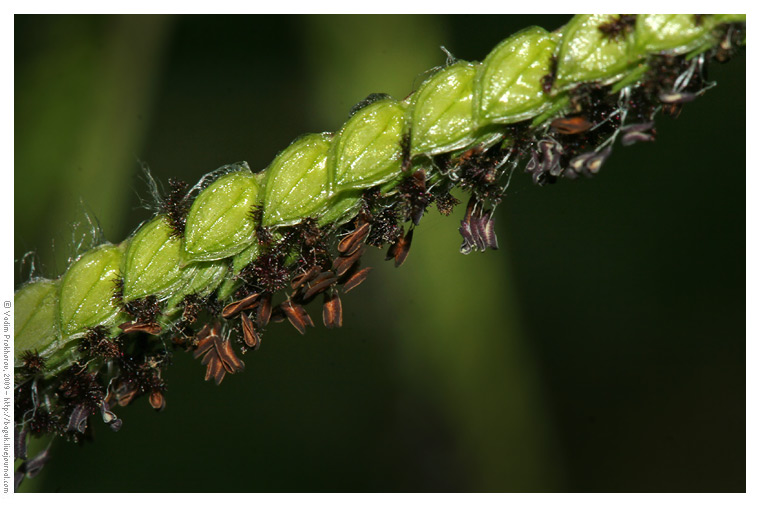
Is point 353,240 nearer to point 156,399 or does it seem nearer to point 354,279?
point 354,279

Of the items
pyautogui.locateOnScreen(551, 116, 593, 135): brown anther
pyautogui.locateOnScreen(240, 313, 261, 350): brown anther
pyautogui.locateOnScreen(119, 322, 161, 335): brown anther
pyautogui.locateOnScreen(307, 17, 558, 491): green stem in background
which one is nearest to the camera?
pyautogui.locateOnScreen(551, 116, 593, 135): brown anther

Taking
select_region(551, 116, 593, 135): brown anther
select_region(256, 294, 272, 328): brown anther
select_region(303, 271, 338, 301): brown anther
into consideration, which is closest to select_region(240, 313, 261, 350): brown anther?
select_region(256, 294, 272, 328): brown anther


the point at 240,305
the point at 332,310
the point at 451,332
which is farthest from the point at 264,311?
the point at 451,332

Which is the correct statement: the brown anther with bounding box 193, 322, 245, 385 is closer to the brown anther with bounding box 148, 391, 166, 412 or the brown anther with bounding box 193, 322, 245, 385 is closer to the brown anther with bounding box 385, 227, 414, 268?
the brown anther with bounding box 148, 391, 166, 412

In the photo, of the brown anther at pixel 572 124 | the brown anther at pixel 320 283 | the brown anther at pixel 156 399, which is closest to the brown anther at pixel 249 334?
the brown anther at pixel 320 283

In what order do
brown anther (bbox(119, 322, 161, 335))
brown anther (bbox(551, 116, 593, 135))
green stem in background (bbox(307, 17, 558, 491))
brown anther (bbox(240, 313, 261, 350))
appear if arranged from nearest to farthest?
brown anther (bbox(551, 116, 593, 135)), brown anther (bbox(119, 322, 161, 335)), brown anther (bbox(240, 313, 261, 350)), green stem in background (bbox(307, 17, 558, 491))

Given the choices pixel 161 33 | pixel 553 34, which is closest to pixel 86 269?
pixel 553 34
